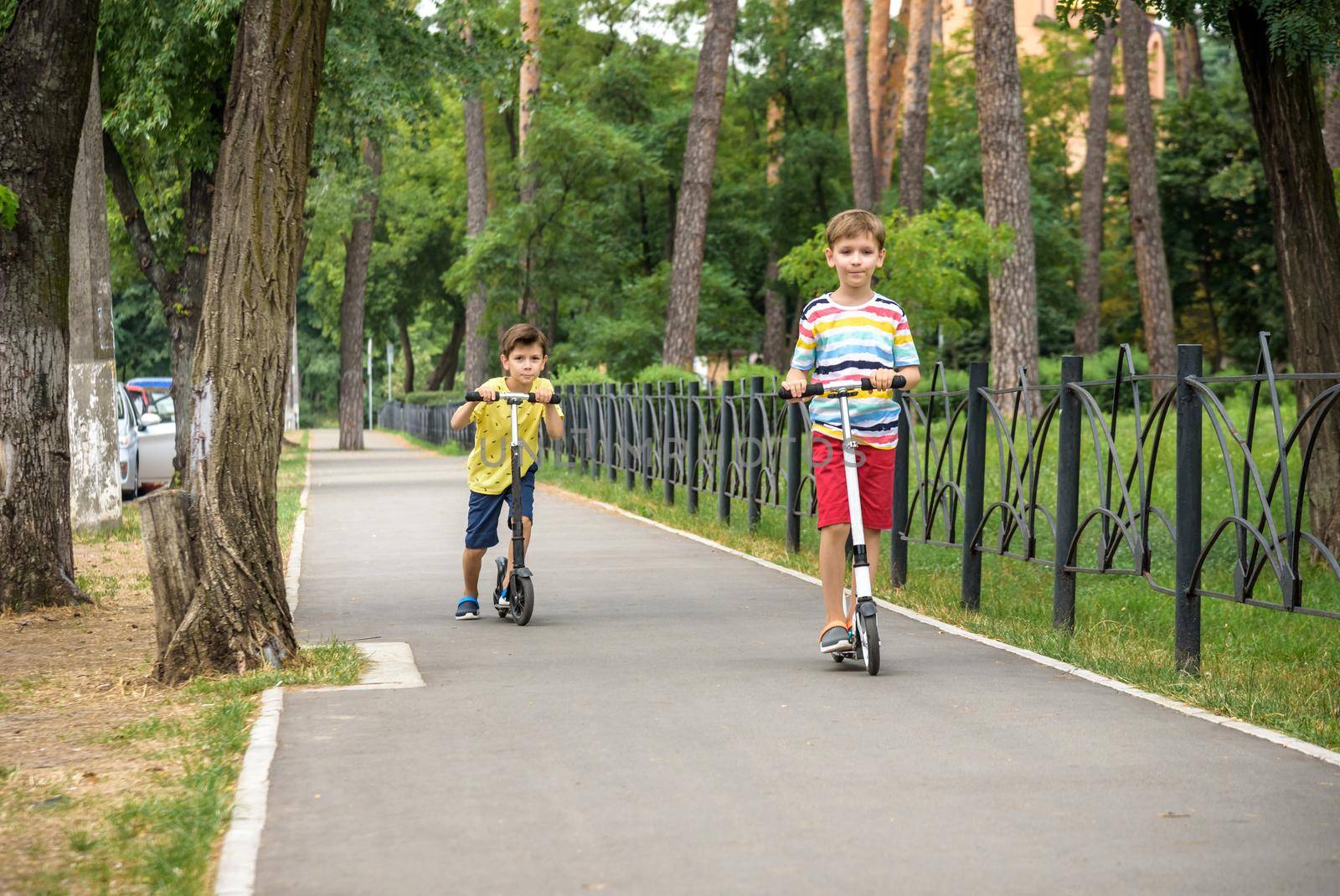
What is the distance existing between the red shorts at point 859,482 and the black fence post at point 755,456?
262 inches

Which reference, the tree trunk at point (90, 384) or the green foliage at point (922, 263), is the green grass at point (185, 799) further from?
the green foliage at point (922, 263)

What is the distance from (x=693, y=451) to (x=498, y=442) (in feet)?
24.9

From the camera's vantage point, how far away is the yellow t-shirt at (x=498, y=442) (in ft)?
29.6

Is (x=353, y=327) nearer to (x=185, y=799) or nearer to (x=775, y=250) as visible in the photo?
(x=775, y=250)

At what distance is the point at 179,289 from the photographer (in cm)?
2106

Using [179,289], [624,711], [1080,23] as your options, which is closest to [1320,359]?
[1080,23]

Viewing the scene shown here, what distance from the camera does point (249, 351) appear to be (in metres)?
7.38

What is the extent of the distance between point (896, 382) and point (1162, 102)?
36376mm

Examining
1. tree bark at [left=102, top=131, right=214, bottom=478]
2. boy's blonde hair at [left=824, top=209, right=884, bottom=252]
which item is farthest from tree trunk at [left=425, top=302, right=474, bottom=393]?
boy's blonde hair at [left=824, top=209, right=884, bottom=252]

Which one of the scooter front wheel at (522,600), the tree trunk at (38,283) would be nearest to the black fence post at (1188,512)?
the scooter front wheel at (522,600)

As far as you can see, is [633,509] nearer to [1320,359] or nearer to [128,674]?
[1320,359]

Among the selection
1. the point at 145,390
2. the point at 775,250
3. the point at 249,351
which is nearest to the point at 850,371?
the point at 249,351

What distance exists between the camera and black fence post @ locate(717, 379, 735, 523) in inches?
599

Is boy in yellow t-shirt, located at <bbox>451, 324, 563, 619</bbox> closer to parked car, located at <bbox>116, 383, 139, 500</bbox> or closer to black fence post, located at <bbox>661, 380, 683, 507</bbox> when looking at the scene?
black fence post, located at <bbox>661, 380, 683, 507</bbox>
